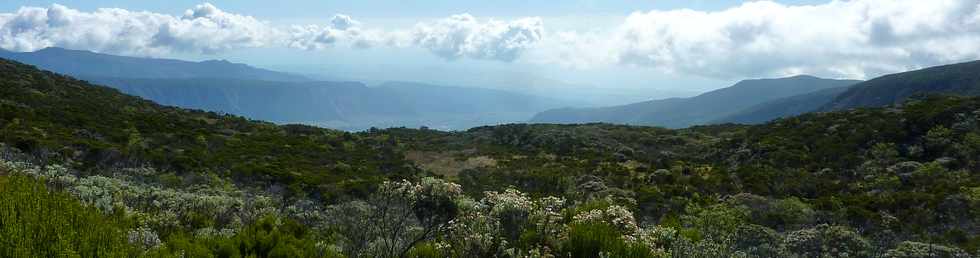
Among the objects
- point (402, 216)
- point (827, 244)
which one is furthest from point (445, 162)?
point (402, 216)

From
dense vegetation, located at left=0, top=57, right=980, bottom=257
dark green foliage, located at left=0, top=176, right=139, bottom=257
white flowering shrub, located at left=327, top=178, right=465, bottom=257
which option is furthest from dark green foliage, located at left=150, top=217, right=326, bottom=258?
white flowering shrub, located at left=327, top=178, right=465, bottom=257

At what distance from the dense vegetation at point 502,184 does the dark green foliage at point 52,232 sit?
11 centimetres

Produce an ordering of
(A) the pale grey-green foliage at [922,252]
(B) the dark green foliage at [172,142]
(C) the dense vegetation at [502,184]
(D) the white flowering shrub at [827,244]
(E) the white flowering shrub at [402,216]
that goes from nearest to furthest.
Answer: (C) the dense vegetation at [502,184] < (E) the white flowering shrub at [402,216] < (A) the pale grey-green foliage at [922,252] < (D) the white flowering shrub at [827,244] < (B) the dark green foliage at [172,142]

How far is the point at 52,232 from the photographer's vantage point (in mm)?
4805

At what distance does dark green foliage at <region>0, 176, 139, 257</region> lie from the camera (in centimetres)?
431

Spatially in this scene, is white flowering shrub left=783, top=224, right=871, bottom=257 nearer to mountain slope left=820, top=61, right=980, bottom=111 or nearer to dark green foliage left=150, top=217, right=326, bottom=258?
dark green foliage left=150, top=217, right=326, bottom=258

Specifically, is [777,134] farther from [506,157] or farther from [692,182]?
[506,157]

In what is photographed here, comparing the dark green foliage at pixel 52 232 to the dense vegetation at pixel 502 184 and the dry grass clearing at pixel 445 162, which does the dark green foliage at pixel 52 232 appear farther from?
the dry grass clearing at pixel 445 162

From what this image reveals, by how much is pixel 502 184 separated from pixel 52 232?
23211 millimetres

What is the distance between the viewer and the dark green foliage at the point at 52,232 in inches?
170

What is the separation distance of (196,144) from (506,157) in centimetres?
1913

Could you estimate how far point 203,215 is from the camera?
10586mm

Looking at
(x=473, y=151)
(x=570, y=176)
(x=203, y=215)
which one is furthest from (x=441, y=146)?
(x=203, y=215)

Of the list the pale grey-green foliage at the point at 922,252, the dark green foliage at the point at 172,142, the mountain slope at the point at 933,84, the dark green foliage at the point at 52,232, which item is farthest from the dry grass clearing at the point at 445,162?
the mountain slope at the point at 933,84
